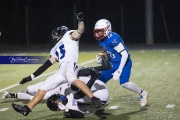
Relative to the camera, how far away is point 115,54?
8133 millimetres

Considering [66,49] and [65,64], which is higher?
[66,49]

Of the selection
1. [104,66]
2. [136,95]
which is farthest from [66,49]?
[136,95]

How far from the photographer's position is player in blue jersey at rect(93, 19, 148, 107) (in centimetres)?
786

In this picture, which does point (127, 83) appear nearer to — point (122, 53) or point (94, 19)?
point (122, 53)

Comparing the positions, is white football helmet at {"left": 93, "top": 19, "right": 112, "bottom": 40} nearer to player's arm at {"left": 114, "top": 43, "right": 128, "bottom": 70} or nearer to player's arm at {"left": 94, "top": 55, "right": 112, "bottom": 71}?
player's arm at {"left": 114, "top": 43, "right": 128, "bottom": 70}

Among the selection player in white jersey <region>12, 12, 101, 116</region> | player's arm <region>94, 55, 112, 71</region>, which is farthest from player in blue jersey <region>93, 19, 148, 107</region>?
player in white jersey <region>12, 12, 101, 116</region>

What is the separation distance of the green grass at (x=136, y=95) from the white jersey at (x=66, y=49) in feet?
3.11

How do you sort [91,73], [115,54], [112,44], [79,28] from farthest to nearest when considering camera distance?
1. [115,54]
2. [112,44]
3. [91,73]
4. [79,28]

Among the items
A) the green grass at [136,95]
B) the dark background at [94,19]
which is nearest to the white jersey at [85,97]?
the green grass at [136,95]

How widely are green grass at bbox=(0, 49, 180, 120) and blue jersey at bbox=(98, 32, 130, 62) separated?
866 millimetres

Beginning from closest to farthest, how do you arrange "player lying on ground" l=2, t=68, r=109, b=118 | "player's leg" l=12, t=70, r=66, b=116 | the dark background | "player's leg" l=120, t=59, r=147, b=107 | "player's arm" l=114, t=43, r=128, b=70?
"player's leg" l=12, t=70, r=66, b=116
"player lying on ground" l=2, t=68, r=109, b=118
"player's arm" l=114, t=43, r=128, b=70
"player's leg" l=120, t=59, r=147, b=107
the dark background

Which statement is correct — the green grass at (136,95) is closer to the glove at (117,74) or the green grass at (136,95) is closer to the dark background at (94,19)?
the glove at (117,74)

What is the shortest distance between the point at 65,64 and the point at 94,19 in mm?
19096

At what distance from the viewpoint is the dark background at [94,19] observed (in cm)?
2480
